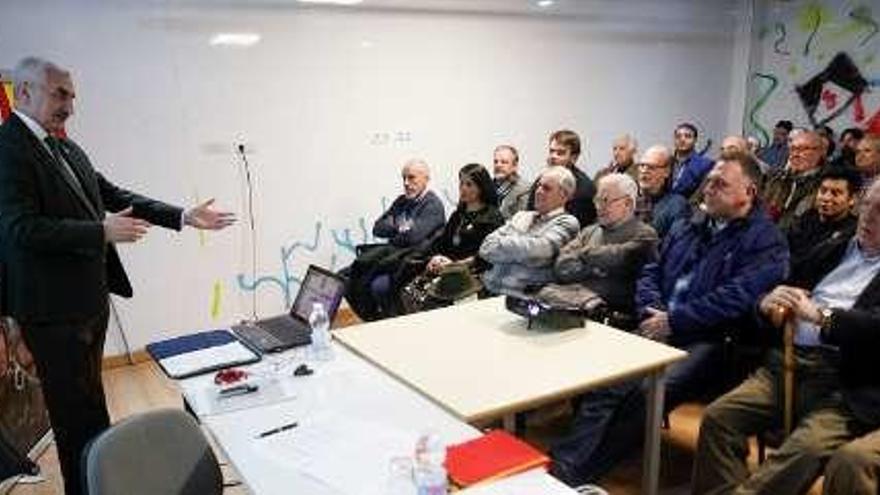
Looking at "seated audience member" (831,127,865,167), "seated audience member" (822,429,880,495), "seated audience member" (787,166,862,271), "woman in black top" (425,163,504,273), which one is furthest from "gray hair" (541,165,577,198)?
"seated audience member" (831,127,865,167)

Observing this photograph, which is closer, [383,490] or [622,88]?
[383,490]

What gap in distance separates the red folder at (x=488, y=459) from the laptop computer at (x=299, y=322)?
90cm

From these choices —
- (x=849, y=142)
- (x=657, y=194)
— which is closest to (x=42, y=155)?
(x=657, y=194)

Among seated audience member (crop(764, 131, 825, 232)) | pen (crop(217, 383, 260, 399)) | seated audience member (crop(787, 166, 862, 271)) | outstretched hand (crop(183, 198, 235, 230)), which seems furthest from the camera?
seated audience member (crop(764, 131, 825, 232))

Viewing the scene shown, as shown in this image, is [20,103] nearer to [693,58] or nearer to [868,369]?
[868,369]

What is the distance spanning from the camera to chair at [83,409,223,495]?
4.40 ft

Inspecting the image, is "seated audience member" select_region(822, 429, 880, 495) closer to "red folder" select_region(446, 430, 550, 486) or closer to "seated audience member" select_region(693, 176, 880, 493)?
"seated audience member" select_region(693, 176, 880, 493)

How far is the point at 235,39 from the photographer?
418 centimetres

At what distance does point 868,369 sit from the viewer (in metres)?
2.11

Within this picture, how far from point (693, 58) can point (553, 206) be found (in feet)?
12.8

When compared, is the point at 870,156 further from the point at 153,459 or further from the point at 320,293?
the point at 153,459

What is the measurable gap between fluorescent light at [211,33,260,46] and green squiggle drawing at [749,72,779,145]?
16.0ft

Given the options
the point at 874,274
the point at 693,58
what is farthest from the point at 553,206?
the point at 693,58

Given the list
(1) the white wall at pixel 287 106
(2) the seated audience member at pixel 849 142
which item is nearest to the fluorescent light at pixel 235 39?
(1) the white wall at pixel 287 106
